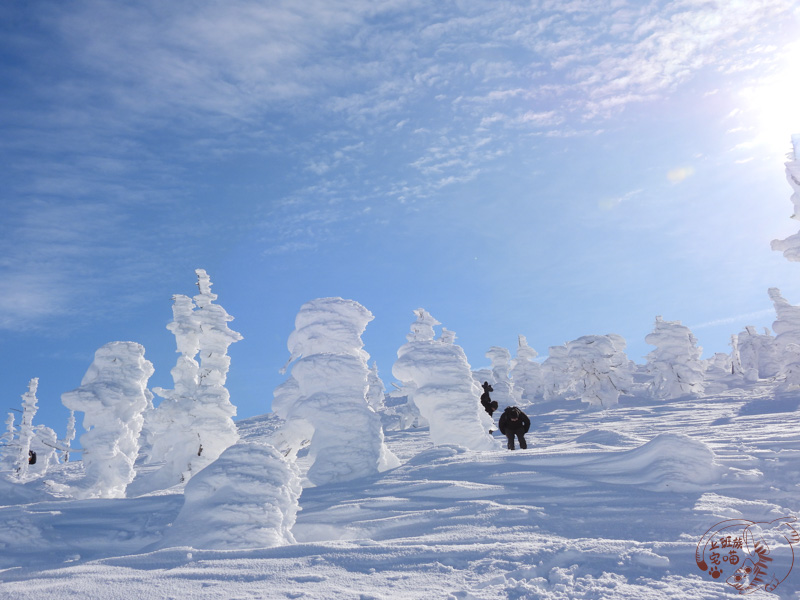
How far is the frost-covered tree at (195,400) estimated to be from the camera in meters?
24.2

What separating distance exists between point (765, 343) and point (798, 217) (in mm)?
37797

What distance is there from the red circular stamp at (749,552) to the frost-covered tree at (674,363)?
121ft

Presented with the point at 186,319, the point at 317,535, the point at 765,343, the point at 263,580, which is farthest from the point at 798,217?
the point at 765,343

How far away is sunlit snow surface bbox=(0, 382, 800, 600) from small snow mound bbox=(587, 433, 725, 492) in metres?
0.03

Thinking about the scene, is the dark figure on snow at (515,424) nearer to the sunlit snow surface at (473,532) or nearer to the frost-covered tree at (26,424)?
the sunlit snow surface at (473,532)

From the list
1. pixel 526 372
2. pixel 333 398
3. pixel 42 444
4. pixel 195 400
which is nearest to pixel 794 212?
pixel 333 398

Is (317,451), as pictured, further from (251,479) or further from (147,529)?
(251,479)

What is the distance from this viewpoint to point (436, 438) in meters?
18.0

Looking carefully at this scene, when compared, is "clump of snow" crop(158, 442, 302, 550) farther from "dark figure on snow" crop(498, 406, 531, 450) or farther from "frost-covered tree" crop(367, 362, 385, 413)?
"frost-covered tree" crop(367, 362, 385, 413)

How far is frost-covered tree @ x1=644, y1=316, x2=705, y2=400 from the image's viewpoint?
38.8 m

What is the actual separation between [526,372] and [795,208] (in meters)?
36.8

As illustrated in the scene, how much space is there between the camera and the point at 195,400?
24688 mm

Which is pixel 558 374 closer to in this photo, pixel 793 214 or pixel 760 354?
pixel 760 354

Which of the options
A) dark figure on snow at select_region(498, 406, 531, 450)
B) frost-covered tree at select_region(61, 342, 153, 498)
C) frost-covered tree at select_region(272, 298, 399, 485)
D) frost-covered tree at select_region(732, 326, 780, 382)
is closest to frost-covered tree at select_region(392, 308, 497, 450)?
frost-covered tree at select_region(272, 298, 399, 485)
